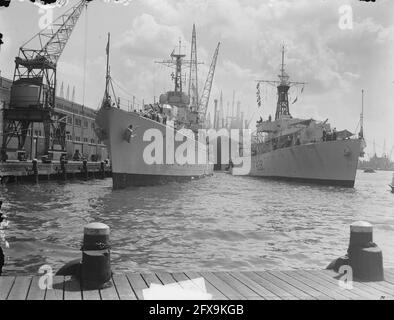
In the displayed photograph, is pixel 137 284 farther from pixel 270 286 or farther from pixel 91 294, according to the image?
pixel 270 286

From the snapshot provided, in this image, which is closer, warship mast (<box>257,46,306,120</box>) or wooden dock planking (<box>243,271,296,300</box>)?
wooden dock planking (<box>243,271,296,300</box>)

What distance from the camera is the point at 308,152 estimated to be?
140 ft

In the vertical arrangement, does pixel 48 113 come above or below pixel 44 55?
below

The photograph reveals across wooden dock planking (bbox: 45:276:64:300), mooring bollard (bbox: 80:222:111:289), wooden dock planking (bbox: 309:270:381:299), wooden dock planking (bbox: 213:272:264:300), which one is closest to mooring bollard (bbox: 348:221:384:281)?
wooden dock planking (bbox: 309:270:381:299)

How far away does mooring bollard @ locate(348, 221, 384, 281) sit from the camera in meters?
5.86

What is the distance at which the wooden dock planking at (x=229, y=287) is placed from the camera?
4990 mm

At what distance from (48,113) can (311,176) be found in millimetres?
26192

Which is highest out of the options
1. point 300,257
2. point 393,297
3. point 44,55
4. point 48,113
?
point 44,55

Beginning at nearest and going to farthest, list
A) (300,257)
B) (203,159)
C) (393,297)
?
(393,297) → (300,257) → (203,159)

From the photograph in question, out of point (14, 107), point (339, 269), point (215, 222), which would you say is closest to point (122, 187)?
point (215, 222)

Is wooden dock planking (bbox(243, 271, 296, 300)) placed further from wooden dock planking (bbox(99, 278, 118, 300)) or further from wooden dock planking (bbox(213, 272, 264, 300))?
wooden dock planking (bbox(99, 278, 118, 300))

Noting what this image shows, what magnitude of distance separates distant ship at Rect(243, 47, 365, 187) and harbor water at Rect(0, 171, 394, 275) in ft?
57.1

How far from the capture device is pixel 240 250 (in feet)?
35.5
